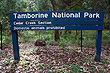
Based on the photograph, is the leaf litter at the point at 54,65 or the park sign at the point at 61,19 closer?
the leaf litter at the point at 54,65

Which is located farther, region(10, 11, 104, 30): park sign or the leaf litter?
region(10, 11, 104, 30): park sign

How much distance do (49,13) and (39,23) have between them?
0.63 m

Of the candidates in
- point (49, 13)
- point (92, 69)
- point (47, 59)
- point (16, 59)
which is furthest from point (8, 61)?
point (92, 69)

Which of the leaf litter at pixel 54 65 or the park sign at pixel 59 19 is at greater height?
the park sign at pixel 59 19

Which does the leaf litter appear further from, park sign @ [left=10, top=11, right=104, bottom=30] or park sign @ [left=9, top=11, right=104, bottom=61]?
park sign @ [left=10, top=11, right=104, bottom=30]

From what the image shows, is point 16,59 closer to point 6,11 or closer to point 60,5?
point 6,11

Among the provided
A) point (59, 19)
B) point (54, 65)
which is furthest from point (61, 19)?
point (54, 65)

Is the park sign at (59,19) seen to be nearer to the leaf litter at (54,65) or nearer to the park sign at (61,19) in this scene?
the park sign at (61,19)

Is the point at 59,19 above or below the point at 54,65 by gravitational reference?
above

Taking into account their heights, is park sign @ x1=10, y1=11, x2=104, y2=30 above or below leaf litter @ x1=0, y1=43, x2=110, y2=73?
above

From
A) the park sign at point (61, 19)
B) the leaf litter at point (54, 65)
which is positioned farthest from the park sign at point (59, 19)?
the leaf litter at point (54, 65)

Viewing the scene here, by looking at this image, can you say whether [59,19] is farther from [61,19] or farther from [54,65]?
[54,65]

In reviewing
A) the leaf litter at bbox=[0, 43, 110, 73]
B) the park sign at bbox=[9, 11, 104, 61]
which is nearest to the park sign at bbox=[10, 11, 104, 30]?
the park sign at bbox=[9, 11, 104, 61]

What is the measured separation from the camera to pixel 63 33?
419 inches
